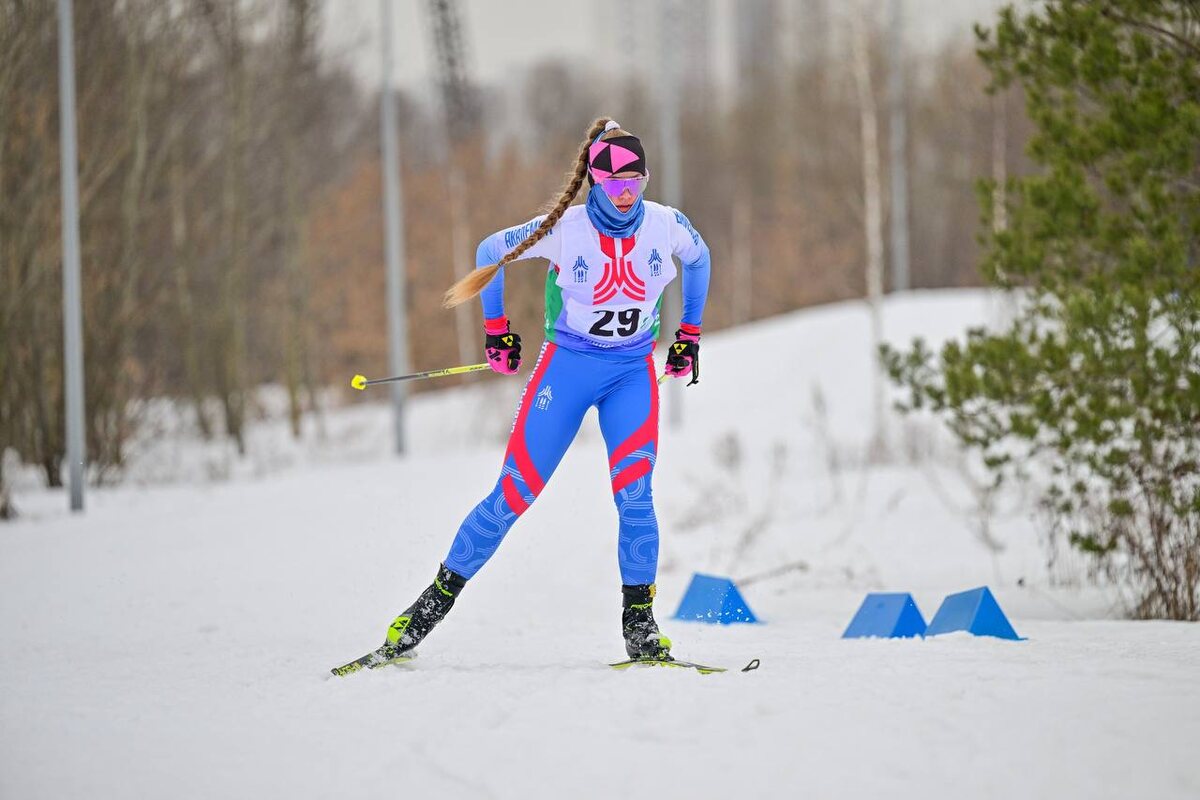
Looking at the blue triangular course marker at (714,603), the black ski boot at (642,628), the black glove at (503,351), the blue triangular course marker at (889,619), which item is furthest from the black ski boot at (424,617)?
the blue triangular course marker at (714,603)

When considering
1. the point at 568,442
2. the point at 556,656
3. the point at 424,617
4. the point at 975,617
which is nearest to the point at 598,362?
the point at 568,442

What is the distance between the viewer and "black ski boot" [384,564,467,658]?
16.2ft

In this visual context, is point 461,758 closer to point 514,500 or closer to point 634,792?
point 634,792

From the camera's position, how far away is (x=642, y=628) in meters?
4.84

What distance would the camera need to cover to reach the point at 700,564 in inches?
405

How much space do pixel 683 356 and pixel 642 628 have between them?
1171 millimetres

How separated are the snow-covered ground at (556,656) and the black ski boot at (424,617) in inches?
6.8

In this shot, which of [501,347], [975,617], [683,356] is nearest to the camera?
[501,347]

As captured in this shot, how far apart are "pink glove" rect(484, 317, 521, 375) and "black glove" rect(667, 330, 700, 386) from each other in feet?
2.12

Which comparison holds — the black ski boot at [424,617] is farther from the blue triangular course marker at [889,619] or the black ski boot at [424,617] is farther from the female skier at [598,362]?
the blue triangular course marker at [889,619]

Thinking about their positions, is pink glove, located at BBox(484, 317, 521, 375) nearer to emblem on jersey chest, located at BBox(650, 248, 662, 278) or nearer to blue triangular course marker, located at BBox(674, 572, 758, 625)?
emblem on jersey chest, located at BBox(650, 248, 662, 278)

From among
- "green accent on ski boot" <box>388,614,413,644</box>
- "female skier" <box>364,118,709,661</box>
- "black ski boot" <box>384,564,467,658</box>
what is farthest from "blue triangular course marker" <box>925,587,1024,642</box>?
"green accent on ski boot" <box>388,614,413,644</box>

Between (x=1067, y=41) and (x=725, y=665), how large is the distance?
4.65 metres

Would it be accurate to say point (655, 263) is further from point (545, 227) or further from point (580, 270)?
point (545, 227)
